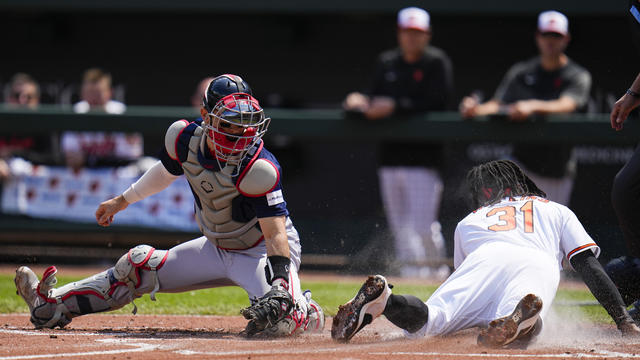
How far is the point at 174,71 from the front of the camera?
1027 centimetres

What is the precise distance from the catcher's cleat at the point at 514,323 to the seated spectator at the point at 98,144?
4884 mm

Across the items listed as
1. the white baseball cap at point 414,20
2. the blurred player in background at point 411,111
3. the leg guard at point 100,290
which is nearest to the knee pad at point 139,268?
the leg guard at point 100,290

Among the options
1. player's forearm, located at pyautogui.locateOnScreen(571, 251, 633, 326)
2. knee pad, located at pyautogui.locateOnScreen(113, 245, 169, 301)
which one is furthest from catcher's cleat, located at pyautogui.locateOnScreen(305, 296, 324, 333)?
player's forearm, located at pyautogui.locateOnScreen(571, 251, 633, 326)

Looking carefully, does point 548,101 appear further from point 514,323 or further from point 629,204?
point 514,323

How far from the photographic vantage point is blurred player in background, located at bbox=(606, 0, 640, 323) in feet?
15.1

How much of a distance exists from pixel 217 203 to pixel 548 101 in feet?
12.9

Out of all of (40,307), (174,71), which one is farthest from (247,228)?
(174,71)

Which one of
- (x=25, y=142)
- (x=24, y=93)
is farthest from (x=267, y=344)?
(x=25, y=142)

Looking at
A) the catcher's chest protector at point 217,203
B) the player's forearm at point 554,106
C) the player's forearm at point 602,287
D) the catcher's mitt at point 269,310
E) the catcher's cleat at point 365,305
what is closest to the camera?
the catcher's cleat at point 365,305

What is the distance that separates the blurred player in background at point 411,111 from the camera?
749 cm

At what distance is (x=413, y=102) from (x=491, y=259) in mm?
3699

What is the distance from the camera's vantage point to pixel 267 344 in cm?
395

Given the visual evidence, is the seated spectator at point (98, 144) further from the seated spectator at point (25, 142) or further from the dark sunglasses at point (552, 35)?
the dark sunglasses at point (552, 35)

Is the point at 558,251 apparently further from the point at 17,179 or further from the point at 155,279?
the point at 17,179
